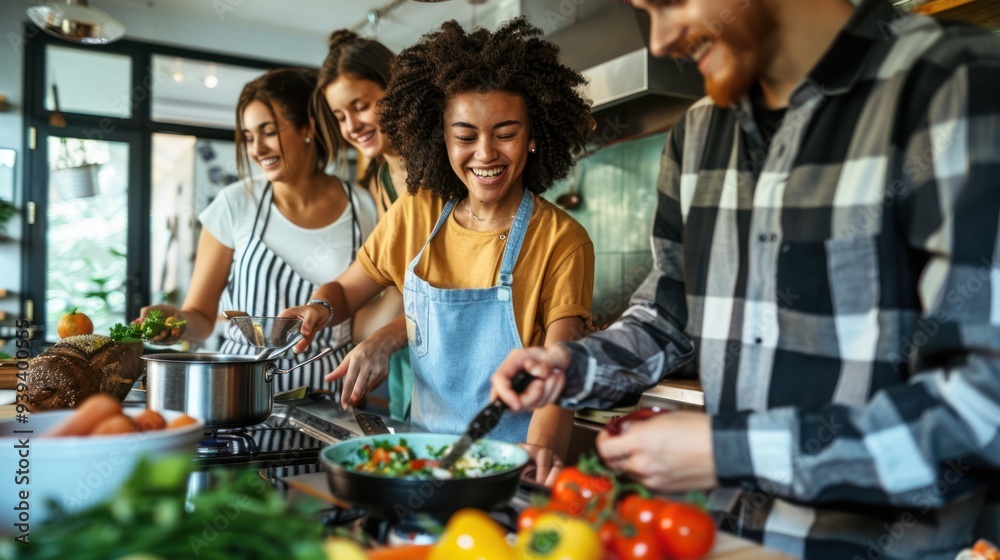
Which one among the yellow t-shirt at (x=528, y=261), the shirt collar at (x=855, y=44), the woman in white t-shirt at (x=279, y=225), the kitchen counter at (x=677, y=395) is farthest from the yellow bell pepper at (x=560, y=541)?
the kitchen counter at (x=677, y=395)

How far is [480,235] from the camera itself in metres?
2.02

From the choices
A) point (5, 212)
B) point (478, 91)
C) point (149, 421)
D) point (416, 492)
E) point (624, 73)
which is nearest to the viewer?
point (416, 492)

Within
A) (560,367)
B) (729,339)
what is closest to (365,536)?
(560,367)

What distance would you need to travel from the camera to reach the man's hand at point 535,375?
3.76 feet

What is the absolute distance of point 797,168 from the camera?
3.71ft

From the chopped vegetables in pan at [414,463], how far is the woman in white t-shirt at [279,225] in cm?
144

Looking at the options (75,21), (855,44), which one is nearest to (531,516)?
(855,44)

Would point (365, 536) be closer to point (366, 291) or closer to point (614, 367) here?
point (614, 367)

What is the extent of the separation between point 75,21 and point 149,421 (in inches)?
138

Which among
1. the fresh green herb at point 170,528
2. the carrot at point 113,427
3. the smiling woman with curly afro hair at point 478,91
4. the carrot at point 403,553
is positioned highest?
the smiling woman with curly afro hair at point 478,91

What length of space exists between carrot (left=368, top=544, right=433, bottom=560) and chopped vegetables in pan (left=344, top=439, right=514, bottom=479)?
15 cm

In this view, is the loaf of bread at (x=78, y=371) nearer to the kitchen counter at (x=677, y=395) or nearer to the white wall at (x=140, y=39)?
the kitchen counter at (x=677, y=395)

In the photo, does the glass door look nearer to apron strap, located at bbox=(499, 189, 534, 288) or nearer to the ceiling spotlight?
the ceiling spotlight

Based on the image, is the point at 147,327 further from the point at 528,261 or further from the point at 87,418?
the point at 87,418
